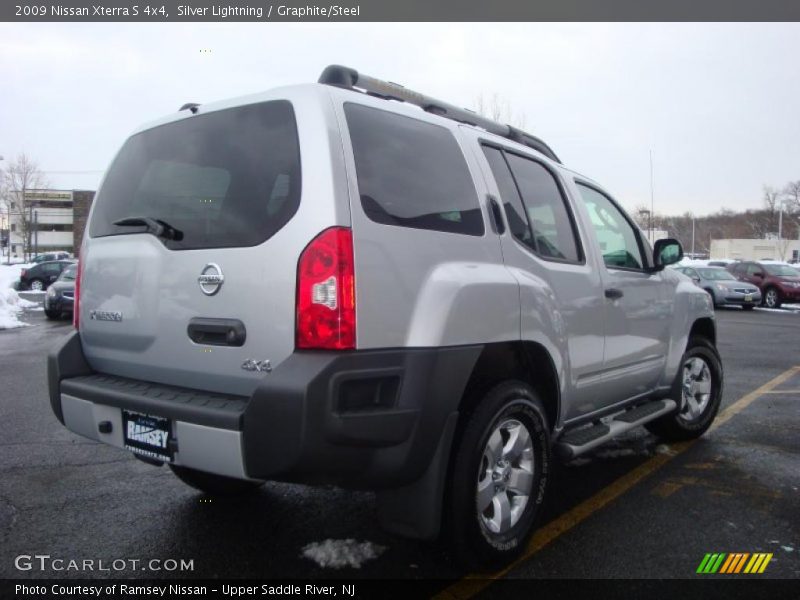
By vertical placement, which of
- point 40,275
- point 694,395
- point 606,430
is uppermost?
point 40,275

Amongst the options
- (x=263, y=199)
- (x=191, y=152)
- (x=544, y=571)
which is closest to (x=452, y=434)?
(x=544, y=571)

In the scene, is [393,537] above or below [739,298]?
above

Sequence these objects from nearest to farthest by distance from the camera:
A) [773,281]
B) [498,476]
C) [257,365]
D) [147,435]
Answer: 1. [257,365]
2. [147,435]
3. [498,476]
4. [773,281]

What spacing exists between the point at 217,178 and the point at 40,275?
30.3 m

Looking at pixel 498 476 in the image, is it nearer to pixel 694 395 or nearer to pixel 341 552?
pixel 341 552

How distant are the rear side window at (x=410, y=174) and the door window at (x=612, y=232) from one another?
4.76 ft

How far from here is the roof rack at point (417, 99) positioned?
2979 millimetres

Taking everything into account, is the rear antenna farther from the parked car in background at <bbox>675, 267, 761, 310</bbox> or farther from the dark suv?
the dark suv

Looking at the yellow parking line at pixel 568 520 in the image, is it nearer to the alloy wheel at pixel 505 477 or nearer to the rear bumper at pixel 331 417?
the alloy wheel at pixel 505 477

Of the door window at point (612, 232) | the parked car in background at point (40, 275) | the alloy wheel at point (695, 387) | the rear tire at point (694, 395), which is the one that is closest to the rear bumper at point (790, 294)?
the rear tire at point (694, 395)

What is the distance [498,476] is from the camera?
9.86ft

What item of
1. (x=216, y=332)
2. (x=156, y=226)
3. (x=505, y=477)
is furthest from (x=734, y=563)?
(x=156, y=226)

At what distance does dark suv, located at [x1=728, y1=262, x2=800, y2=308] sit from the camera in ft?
72.7

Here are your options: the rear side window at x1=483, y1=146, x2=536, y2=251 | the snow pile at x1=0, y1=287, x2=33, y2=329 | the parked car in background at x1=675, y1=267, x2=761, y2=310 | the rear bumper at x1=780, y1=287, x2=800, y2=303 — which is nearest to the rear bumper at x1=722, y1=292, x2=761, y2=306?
the parked car in background at x1=675, y1=267, x2=761, y2=310
